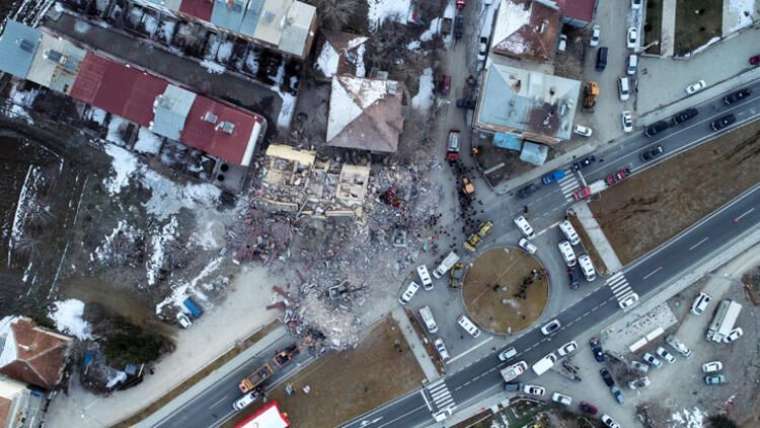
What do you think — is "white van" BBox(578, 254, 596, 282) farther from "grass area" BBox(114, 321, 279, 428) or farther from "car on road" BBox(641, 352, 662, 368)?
"grass area" BBox(114, 321, 279, 428)

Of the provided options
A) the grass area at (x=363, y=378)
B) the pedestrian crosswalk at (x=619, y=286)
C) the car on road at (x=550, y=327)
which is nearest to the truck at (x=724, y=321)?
the pedestrian crosswalk at (x=619, y=286)

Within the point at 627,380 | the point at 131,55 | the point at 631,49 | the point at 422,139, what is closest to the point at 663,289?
the point at 627,380

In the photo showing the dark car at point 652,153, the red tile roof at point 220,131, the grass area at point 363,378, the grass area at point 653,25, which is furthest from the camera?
the grass area at point 363,378

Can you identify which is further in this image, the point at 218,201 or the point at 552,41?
the point at 218,201

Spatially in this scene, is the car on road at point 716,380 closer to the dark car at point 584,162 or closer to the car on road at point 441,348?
the dark car at point 584,162

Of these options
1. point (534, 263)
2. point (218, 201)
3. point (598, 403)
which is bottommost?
point (598, 403)

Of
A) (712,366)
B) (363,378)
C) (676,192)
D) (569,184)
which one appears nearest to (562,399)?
(712,366)

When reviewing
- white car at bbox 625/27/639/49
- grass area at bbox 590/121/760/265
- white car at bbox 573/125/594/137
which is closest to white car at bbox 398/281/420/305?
grass area at bbox 590/121/760/265

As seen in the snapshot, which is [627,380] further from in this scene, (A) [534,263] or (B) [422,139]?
(B) [422,139]
